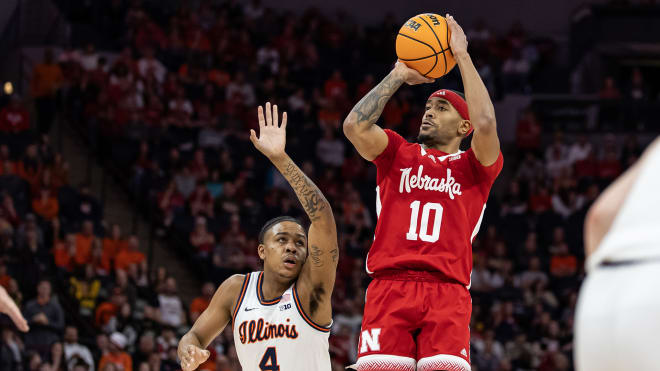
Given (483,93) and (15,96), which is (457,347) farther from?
(15,96)

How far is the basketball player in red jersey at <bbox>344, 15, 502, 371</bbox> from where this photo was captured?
5.37 m

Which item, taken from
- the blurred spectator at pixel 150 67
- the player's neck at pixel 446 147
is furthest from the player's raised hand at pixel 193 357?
the blurred spectator at pixel 150 67

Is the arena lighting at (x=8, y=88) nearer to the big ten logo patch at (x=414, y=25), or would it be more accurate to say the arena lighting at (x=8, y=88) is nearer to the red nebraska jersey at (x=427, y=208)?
the big ten logo patch at (x=414, y=25)

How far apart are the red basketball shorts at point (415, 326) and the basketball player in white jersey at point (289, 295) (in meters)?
0.52

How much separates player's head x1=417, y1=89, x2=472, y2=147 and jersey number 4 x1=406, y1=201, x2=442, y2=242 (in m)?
0.49

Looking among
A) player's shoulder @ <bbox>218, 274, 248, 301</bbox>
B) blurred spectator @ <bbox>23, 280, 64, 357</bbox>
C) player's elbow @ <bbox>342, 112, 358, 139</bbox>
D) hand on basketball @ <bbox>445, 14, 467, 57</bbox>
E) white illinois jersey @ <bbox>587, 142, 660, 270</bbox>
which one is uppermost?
hand on basketball @ <bbox>445, 14, 467, 57</bbox>

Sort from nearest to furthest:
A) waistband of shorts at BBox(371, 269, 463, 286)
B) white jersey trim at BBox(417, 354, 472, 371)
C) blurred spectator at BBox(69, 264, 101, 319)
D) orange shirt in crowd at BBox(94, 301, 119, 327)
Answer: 1. white jersey trim at BBox(417, 354, 472, 371)
2. waistband of shorts at BBox(371, 269, 463, 286)
3. orange shirt in crowd at BBox(94, 301, 119, 327)
4. blurred spectator at BBox(69, 264, 101, 319)

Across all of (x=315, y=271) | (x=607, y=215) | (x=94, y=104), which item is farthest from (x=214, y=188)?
(x=607, y=215)

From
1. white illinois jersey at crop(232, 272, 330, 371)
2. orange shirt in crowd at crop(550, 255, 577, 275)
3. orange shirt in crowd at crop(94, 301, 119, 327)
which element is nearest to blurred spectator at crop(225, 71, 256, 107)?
orange shirt in crowd at crop(550, 255, 577, 275)

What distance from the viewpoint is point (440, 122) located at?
19.4 feet

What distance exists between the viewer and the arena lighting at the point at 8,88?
1773cm

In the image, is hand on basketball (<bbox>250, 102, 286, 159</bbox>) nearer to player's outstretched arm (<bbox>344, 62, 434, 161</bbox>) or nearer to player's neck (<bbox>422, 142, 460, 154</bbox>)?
player's outstretched arm (<bbox>344, 62, 434, 161</bbox>)

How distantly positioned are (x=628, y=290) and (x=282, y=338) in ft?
12.6

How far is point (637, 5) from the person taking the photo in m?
20.7
